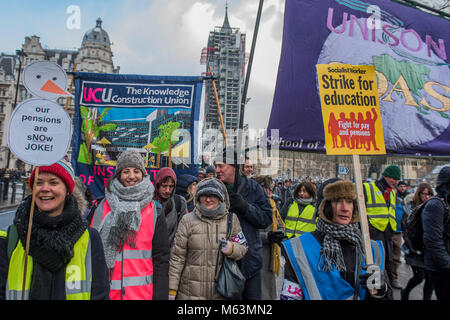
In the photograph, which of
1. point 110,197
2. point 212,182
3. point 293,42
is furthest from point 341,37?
point 110,197

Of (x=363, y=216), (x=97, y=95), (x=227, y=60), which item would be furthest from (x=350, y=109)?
(x=227, y=60)

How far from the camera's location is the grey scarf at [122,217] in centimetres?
237

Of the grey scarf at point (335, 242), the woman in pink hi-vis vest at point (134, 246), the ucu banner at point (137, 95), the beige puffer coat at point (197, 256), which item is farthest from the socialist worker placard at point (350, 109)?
the ucu banner at point (137, 95)

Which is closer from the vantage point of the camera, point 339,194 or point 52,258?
point 52,258

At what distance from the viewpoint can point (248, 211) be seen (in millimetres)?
3021

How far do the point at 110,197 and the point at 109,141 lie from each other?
66.5 inches

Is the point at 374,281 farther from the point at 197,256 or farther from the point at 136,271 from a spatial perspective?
the point at 136,271

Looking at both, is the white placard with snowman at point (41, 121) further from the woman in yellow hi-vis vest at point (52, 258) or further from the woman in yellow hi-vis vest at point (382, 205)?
the woman in yellow hi-vis vest at point (382, 205)

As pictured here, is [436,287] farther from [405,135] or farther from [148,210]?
[148,210]

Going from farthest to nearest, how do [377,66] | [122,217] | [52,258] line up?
[377,66] < [122,217] < [52,258]

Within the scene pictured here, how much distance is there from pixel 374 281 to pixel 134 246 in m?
1.75

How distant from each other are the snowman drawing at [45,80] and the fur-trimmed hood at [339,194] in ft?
6.69

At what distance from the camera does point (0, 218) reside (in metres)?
11.8

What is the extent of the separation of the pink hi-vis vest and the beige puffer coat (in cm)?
36
